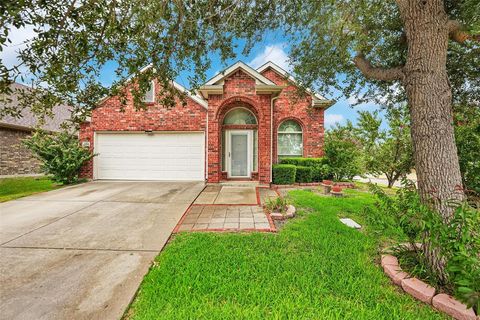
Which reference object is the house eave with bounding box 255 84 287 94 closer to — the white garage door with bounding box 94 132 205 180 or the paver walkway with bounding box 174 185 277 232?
the white garage door with bounding box 94 132 205 180

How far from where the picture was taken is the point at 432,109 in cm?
270

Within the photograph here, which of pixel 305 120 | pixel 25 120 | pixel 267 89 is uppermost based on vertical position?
pixel 267 89

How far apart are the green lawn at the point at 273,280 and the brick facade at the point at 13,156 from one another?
13646mm

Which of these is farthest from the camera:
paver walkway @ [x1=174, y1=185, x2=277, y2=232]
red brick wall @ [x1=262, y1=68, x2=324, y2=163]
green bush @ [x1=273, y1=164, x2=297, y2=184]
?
red brick wall @ [x1=262, y1=68, x2=324, y2=163]

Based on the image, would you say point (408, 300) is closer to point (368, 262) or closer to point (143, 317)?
point (368, 262)

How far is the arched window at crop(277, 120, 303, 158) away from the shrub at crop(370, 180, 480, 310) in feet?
29.3

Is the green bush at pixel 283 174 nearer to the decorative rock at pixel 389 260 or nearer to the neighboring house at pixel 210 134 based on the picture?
the neighboring house at pixel 210 134

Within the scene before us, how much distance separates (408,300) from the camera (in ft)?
7.61

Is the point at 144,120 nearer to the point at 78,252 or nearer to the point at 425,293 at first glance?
the point at 78,252

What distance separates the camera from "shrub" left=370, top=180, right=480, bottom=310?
1.83m

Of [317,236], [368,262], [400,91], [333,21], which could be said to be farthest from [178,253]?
[400,91]

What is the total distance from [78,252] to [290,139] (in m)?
10.4

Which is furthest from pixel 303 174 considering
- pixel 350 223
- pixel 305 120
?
pixel 350 223

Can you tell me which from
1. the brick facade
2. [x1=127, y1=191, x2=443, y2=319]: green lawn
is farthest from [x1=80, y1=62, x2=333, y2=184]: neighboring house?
→ [x1=127, y1=191, x2=443, y2=319]: green lawn
